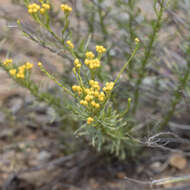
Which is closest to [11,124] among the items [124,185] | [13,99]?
[13,99]

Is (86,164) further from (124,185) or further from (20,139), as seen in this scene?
(20,139)

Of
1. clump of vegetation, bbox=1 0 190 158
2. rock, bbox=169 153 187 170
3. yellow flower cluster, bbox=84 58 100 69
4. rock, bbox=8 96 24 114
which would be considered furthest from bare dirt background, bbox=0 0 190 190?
yellow flower cluster, bbox=84 58 100 69

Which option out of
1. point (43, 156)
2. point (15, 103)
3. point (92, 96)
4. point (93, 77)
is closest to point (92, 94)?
point (92, 96)

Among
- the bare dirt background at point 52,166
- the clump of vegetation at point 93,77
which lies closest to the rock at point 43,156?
the bare dirt background at point 52,166

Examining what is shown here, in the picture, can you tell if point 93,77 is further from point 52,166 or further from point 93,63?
point 52,166

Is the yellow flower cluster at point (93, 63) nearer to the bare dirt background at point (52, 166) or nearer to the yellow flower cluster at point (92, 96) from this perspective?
the yellow flower cluster at point (92, 96)

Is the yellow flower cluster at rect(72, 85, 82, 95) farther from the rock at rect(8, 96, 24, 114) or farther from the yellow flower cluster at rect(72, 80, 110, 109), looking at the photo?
the rock at rect(8, 96, 24, 114)

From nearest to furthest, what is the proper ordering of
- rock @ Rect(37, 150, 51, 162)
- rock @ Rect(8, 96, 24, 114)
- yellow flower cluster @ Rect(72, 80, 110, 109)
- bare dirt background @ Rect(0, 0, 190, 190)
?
yellow flower cluster @ Rect(72, 80, 110, 109)
bare dirt background @ Rect(0, 0, 190, 190)
rock @ Rect(37, 150, 51, 162)
rock @ Rect(8, 96, 24, 114)

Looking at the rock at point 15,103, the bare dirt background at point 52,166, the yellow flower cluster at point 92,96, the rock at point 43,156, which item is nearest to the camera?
the yellow flower cluster at point 92,96
